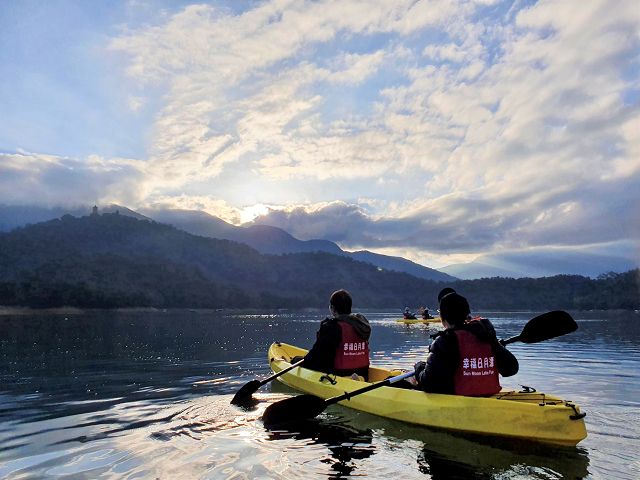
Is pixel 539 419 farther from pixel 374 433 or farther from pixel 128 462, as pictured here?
pixel 128 462

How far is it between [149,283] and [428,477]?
14647cm

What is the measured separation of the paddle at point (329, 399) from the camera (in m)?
9.38

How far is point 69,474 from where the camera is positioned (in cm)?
672

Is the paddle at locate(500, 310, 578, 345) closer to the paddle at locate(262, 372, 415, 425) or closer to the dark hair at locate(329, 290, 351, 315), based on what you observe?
the paddle at locate(262, 372, 415, 425)

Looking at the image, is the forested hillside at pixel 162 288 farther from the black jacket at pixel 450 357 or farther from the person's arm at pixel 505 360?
the person's arm at pixel 505 360

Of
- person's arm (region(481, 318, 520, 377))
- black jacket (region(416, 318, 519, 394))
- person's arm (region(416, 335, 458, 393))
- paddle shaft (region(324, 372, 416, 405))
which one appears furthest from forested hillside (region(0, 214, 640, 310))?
person's arm (region(481, 318, 520, 377))

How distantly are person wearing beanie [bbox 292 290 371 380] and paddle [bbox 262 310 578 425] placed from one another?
1243 mm

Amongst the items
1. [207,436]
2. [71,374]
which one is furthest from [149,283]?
[207,436]

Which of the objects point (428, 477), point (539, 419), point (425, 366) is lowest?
point (428, 477)

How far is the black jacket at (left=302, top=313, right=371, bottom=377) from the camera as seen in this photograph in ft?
34.9

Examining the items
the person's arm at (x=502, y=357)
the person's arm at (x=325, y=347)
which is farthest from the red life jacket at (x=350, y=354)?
the person's arm at (x=502, y=357)

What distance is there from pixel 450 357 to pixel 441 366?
0.27 m

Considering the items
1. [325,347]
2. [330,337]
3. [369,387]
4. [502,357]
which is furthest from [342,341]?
[502,357]

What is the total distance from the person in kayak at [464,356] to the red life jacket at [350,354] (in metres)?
2.57
